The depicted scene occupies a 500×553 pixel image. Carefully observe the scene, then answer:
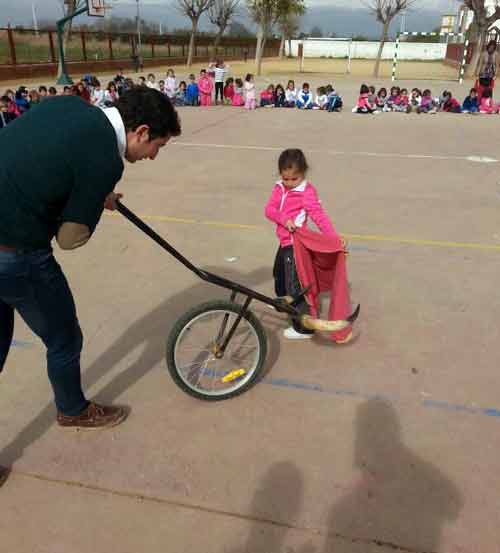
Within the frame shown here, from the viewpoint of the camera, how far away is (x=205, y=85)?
17594mm

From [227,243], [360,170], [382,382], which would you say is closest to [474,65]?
[360,170]

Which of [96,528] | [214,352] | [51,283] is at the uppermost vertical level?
[51,283]

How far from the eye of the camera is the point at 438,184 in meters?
7.81

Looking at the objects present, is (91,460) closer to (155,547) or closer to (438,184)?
(155,547)

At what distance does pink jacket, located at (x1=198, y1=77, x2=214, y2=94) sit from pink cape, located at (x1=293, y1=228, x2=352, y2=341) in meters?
15.6

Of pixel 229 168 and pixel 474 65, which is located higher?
pixel 474 65

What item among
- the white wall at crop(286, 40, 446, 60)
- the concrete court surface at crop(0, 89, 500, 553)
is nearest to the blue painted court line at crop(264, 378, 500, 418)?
the concrete court surface at crop(0, 89, 500, 553)

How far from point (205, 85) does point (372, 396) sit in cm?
1642

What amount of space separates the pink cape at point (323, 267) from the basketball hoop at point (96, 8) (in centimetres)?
2429

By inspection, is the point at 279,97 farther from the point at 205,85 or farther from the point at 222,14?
the point at 222,14

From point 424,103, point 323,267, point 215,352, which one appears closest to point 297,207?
point 323,267

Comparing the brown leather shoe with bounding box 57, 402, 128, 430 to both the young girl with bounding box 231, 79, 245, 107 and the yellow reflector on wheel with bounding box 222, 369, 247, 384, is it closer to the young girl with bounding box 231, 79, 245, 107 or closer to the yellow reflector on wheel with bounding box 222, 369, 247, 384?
the yellow reflector on wheel with bounding box 222, 369, 247, 384

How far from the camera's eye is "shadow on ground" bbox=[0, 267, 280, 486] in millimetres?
2799

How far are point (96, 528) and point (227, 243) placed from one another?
359 cm
